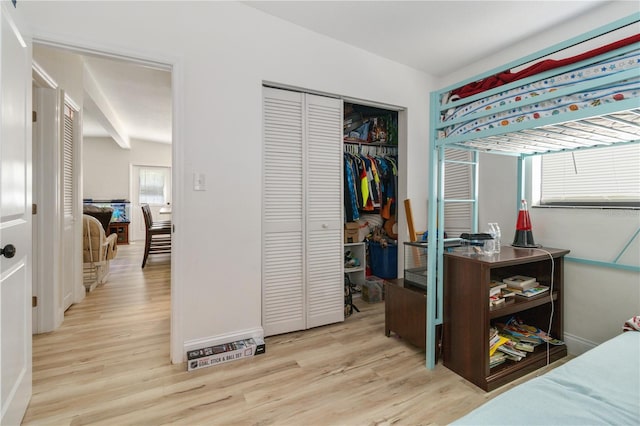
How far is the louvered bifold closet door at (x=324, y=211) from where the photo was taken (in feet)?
8.27

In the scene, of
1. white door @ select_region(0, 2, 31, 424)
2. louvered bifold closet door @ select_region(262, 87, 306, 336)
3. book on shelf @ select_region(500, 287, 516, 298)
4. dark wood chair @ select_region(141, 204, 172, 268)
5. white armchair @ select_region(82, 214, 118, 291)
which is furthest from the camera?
dark wood chair @ select_region(141, 204, 172, 268)

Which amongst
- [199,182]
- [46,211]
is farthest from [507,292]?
[46,211]

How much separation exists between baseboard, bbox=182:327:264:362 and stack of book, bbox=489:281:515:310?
1596 millimetres

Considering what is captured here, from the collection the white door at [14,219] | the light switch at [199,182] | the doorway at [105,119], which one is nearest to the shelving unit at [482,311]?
the light switch at [199,182]

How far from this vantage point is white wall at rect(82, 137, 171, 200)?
7.29 m

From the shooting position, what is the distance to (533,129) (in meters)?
1.50

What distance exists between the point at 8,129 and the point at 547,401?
7.26 ft

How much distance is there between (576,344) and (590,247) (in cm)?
70

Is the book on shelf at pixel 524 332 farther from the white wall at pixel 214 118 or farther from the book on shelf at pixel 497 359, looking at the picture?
the white wall at pixel 214 118

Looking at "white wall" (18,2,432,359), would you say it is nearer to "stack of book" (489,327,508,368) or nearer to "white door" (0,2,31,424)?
"white door" (0,2,31,424)

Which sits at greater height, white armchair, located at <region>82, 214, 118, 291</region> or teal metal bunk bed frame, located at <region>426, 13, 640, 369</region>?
teal metal bunk bed frame, located at <region>426, 13, 640, 369</region>

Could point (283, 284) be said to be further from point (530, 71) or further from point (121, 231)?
point (121, 231)

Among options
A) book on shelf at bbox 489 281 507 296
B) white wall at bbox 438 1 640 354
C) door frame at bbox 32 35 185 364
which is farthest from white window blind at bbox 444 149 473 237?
door frame at bbox 32 35 185 364

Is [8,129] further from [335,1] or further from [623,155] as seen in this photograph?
[623,155]
